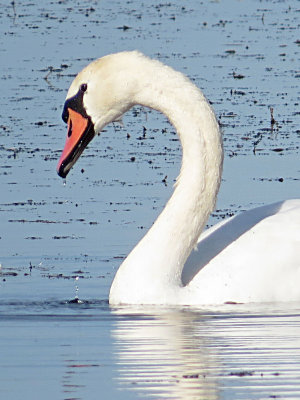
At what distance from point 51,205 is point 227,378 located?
634 centimetres

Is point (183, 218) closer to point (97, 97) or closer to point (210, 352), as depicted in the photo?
point (97, 97)

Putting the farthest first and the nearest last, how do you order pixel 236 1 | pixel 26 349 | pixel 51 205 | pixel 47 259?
pixel 236 1 < pixel 51 205 < pixel 47 259 < pixel 26 349

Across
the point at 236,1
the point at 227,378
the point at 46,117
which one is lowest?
the point at 227,378

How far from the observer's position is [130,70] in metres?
11.0

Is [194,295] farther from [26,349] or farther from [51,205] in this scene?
[51,205]

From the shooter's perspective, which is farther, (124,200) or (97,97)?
(124,200)

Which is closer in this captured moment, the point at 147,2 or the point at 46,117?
the point at 46,117

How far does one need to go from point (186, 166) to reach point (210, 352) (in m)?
2.55

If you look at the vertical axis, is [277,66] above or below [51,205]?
above

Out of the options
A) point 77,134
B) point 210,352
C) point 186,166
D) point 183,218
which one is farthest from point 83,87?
point 210,352

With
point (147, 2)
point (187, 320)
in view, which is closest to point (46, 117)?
point (187, 320)

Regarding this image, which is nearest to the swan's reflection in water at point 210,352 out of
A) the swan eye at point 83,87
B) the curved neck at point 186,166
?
the curved neck at point 186,166

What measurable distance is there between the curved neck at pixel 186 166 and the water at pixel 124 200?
614 millimetres

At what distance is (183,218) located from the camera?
11.0 m
